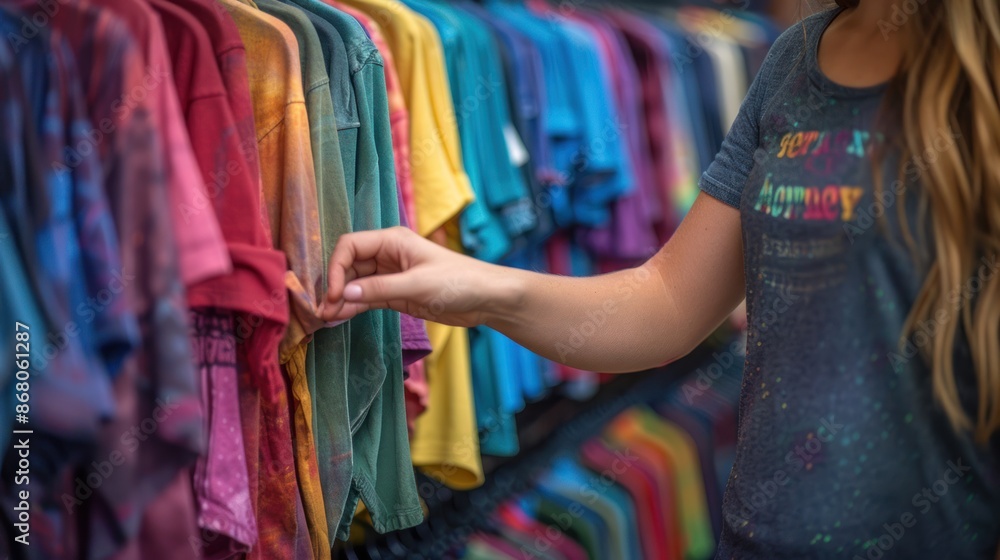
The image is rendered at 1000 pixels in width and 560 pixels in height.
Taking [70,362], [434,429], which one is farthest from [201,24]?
[434,429]

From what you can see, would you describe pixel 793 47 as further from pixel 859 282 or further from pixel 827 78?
pixel 859 282

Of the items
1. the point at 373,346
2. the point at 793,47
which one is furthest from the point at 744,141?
the point at 373,346

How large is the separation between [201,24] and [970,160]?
734mm

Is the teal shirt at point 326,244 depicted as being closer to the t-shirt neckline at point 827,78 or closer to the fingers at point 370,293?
the fingers at point 370,293

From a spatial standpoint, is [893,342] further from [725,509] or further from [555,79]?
[555,79]

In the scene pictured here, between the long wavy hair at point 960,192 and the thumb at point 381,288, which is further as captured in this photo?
the thumb at point 381,288

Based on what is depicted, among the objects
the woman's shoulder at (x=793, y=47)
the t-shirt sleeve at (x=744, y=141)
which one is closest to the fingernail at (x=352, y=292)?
the t-shirt sleeve at (x=744, y=141)

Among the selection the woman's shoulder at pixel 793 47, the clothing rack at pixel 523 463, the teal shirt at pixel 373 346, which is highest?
the woman's shoulder at pixel 793 47

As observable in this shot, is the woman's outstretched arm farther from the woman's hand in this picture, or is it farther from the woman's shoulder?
the woman's shoulder

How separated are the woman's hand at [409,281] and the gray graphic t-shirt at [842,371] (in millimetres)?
279

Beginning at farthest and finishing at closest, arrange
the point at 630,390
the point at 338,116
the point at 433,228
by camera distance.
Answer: the point at 630,390 → the point at 433,228 → the point at 338,116

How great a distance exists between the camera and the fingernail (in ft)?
2.98

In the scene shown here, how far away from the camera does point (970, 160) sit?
723 millimetres

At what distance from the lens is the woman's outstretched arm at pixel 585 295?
945 millimetres
